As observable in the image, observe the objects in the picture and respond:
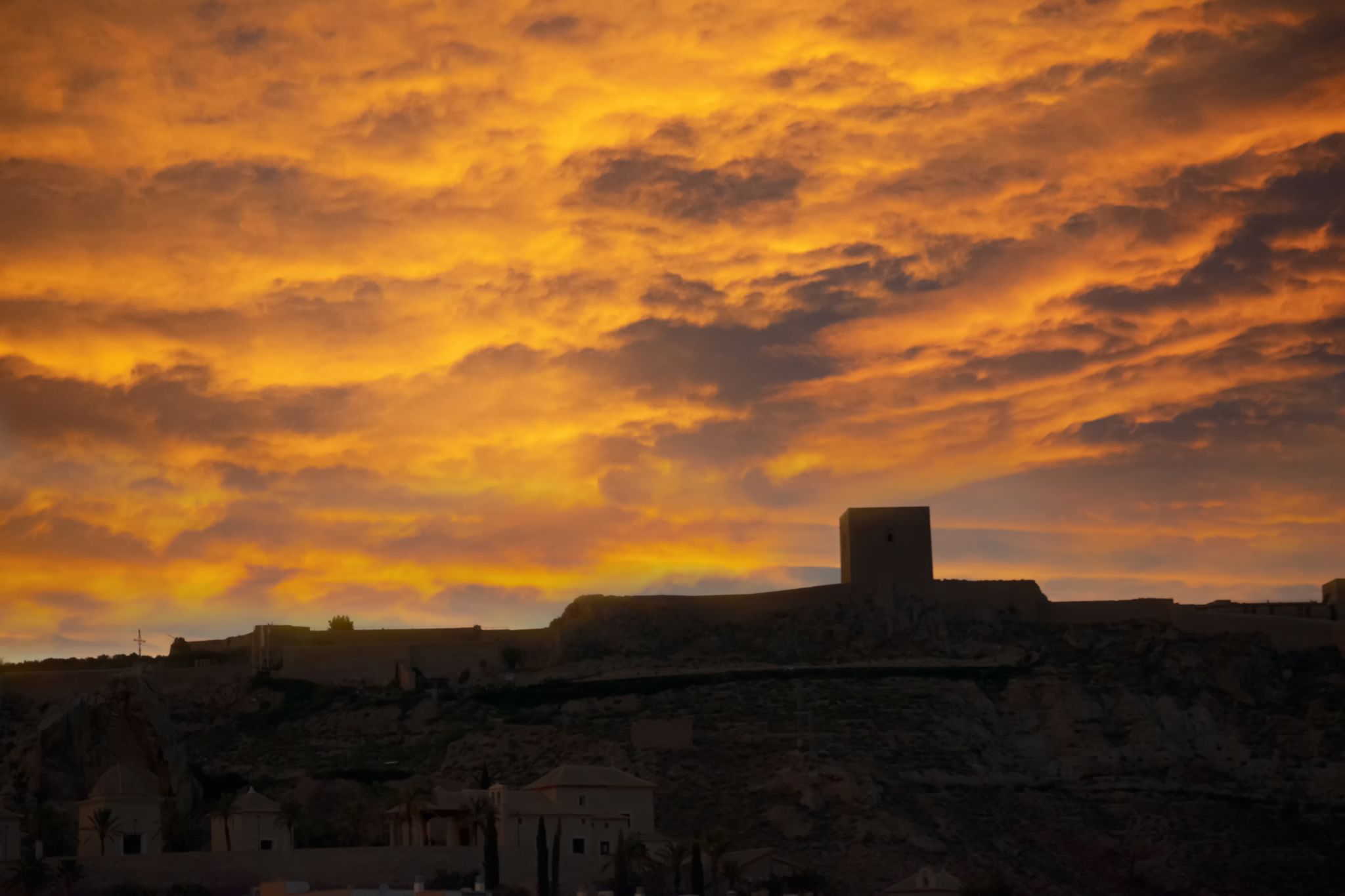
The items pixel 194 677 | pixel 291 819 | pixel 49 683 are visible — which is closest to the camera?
pixel 291 819

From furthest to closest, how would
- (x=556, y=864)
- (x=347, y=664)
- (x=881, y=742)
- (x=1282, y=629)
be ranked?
1. (x=347, y=664)
2. (x=1282, y=629)
3. (x=881, y=742)
4. (x=556, y=864)

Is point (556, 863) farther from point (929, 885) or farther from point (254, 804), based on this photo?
point (929, 885)

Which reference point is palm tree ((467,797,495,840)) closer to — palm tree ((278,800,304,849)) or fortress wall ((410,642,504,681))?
palm tree ((278,800,304,849))

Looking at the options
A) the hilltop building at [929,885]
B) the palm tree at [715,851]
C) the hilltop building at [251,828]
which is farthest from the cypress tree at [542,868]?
the hilltop building at [929,885]

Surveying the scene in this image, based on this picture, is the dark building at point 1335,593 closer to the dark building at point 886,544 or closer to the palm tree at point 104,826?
the dark building at point 886,544

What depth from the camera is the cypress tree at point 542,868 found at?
237ft

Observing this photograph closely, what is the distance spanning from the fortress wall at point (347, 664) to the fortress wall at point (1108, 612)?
29.7 meters

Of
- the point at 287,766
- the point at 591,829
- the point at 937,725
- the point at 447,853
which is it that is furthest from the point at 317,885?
the point at 937,725

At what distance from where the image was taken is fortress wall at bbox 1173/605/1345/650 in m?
100

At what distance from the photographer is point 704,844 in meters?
75.8

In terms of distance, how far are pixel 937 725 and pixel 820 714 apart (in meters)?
4.81

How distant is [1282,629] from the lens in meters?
100

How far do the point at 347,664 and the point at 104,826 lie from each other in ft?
91.7

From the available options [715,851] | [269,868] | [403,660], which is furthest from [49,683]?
[715,851]
